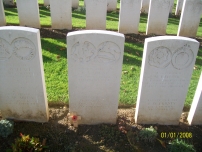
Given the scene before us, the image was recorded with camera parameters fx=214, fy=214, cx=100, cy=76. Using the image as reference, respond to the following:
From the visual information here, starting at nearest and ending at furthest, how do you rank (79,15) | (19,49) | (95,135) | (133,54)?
(19,49)
(95,135)
(133,54)
(79,15)

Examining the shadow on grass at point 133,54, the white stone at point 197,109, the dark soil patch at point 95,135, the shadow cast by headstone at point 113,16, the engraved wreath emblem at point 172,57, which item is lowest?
the dark soil patch at point 95,135

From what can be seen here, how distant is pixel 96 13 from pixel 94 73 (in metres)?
5.03

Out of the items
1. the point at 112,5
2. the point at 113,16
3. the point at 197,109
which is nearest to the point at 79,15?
the point at 113,16

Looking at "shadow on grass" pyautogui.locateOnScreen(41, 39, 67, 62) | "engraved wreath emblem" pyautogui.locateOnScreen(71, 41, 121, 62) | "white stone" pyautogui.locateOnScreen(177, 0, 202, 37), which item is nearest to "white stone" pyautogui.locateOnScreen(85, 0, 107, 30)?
"shadow on grass" pyautogui.locateOnScreen(41, 39, 67, 62)

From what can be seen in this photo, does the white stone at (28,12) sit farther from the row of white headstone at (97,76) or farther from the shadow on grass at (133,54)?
the row of white headstone at (97,76)

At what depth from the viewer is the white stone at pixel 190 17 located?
295 inches

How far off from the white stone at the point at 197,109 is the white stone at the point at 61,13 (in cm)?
581

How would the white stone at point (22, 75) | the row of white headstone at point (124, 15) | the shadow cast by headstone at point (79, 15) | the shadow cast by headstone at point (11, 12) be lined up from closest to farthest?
the white stone at point (22, 75) < the row of white headstone at point (124, 15) < the shadow cast by headstone at point (11, 12) < the shadow cast by headstone at point (79, 15)

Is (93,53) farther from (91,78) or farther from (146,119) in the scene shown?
(146,119)

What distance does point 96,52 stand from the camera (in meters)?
3.20

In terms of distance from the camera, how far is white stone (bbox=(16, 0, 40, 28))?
7719 millimetres

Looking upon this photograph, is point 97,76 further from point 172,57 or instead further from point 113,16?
point 113,16

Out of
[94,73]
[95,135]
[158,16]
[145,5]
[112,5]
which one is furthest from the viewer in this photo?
[112,5]

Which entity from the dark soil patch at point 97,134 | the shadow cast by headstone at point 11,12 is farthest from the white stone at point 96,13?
the dark soil patch at point 97,134
